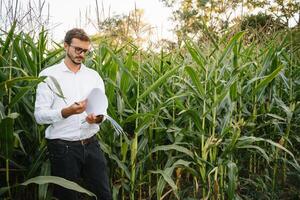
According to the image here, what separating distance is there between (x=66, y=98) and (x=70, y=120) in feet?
0.50

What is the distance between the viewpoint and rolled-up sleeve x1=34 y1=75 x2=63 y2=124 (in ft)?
7.70

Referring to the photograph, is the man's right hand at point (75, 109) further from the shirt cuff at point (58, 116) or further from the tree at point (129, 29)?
the tree at point (129, 29)

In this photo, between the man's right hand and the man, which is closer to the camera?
the man's right hand

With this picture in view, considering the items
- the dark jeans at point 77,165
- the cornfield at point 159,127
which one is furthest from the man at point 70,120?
the cornfield at point 159,127

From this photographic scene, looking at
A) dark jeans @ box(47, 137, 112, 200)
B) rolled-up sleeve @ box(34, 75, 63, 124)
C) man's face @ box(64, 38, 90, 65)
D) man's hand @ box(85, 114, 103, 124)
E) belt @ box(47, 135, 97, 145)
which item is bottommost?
dark jeans @ box(47, 137, 112, 200)

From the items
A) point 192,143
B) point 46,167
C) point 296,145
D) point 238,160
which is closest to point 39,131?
point 46,167

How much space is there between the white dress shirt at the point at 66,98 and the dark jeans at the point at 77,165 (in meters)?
0.06

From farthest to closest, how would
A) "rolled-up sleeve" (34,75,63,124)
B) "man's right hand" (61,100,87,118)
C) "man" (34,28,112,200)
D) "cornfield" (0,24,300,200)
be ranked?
"cornfield" (0,24,300,200)
"man" (34,28,112,200)
"rolled-up sleeve" (34,75,63,124)
"man's right hand" (61,100,87,118)

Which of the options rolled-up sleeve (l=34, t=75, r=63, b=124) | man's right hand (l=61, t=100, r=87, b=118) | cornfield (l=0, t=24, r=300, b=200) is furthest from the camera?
cornfield (l=0, t=24, r=300, b=200)

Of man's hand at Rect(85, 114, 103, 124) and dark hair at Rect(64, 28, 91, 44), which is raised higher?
dark hair at Rect(64, 28, 91, 44)

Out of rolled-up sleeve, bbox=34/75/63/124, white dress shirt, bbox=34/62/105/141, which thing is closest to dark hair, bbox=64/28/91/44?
white dress shirt, bbox=34/62/105/141

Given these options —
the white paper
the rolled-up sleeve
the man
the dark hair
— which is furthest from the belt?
the dark hair

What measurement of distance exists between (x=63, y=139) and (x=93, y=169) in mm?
320

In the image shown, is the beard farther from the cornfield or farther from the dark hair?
the cornfield
